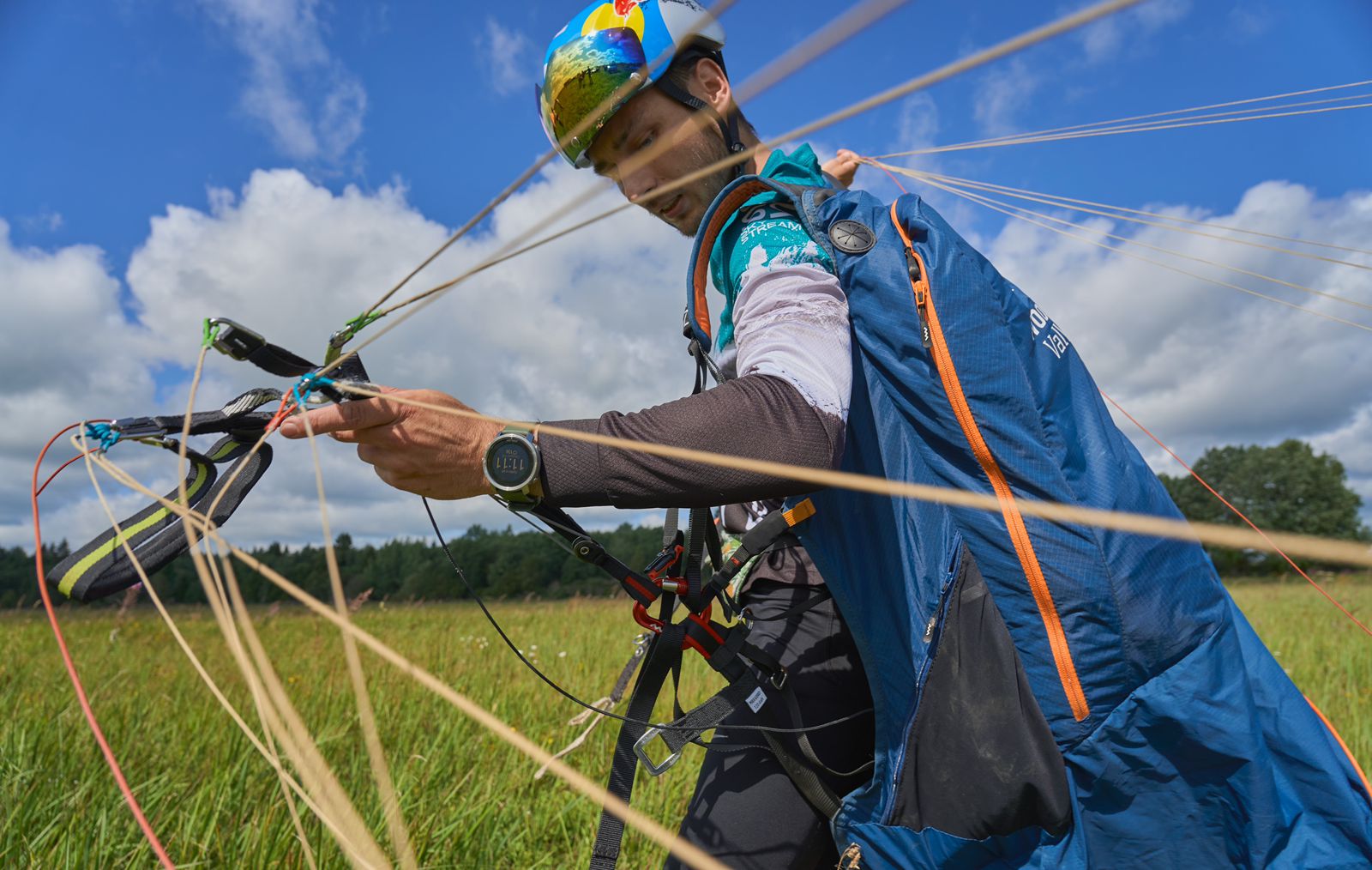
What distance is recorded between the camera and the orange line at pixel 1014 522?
1.26m

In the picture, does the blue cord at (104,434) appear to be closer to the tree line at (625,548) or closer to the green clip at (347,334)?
the green clip at (347,334)

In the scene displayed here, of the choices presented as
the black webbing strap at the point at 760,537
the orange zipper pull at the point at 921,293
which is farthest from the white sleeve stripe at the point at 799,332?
the black webbing strap at the point at 760,537

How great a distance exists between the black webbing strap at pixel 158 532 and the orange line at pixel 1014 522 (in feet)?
3.72

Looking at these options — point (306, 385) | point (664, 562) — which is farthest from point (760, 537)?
point (306, 385)

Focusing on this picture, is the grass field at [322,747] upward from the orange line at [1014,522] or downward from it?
downward

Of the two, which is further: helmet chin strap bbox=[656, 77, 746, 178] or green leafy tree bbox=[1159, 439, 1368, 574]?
green leafy tree bbox=[1159, 439, 1368, 574]

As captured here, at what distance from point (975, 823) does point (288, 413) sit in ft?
4.47

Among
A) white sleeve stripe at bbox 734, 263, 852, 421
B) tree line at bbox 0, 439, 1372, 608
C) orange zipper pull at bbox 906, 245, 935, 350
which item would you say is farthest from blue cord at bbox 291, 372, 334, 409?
tree line at bbox 0, 439, 1372, 608

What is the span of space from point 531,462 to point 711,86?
52.2 inches

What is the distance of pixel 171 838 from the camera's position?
236cm

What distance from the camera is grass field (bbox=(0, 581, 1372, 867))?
2.39 metres

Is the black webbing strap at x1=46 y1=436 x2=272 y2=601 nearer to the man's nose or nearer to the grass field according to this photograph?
the man's nose

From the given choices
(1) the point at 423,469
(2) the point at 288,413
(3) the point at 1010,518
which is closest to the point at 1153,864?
(3) the point at 1010,518

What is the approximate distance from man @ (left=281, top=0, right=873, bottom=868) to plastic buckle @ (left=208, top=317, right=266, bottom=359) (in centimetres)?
21
